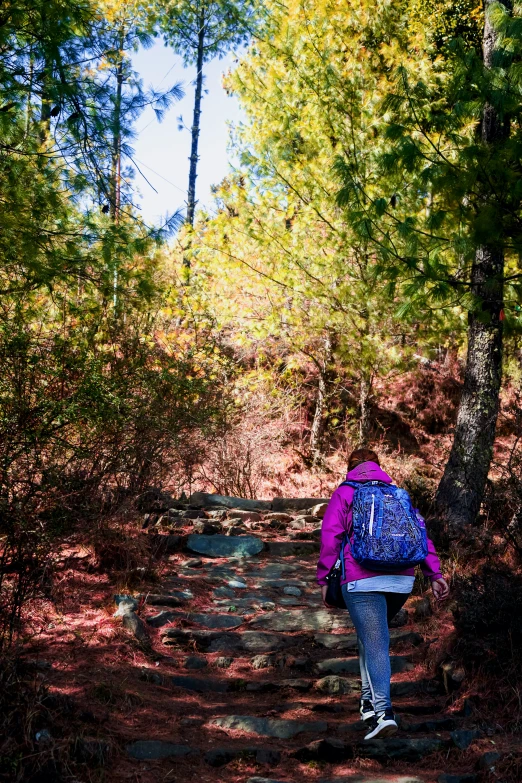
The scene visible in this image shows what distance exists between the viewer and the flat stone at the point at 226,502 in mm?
10695

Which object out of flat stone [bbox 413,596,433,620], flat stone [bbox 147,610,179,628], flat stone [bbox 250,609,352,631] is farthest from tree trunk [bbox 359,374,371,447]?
flat stone [bbox 147,610,179,628]

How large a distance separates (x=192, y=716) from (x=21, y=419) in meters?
2.22

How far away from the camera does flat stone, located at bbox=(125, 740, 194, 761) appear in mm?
3895

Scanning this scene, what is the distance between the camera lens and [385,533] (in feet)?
13.2

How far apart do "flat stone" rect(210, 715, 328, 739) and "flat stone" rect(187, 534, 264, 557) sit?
406 cm

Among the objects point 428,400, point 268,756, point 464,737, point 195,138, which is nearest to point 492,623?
point 464,737

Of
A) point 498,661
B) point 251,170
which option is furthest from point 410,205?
point 498,661

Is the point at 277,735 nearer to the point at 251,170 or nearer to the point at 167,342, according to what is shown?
the point at 167,342

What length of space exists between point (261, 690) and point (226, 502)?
5784 millimetres

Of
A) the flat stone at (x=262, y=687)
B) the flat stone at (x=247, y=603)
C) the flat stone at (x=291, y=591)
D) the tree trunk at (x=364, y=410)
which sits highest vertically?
the tree trunk at (x=364, y=410)

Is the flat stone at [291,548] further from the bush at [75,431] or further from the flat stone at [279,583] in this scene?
the bush at [75,431]

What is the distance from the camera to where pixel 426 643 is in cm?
585

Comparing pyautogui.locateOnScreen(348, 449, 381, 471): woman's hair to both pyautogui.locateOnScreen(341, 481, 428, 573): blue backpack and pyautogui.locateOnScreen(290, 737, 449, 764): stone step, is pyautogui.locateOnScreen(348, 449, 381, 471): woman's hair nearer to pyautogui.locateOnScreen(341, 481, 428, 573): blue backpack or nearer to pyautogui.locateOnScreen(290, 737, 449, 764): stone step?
pyautogui.locateOnScreen(341, 481, 428, 573): blue backpack

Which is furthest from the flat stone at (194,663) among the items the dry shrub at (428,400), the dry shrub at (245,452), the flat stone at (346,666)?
the dry shrub at (428,400)
